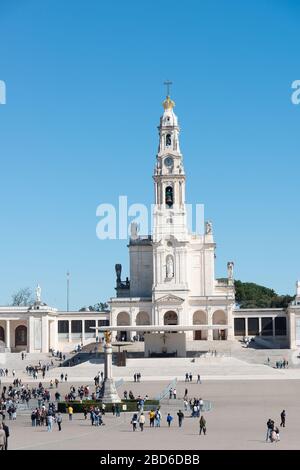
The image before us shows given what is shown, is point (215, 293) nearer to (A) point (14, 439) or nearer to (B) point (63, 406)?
(B) point (63, 406)

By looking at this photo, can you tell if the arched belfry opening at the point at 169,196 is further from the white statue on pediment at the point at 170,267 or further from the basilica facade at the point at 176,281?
the white statue on pediment at the point at 170,267

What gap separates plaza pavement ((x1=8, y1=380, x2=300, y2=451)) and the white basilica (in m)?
42.6

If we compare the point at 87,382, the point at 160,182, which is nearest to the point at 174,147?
the point at 160,182

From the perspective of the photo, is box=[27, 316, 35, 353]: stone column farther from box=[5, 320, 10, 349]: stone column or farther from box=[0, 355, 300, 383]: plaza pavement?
box=[0, 355, 300, 383]: plaza pavement

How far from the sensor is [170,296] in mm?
99062

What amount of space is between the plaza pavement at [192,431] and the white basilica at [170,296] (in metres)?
42.6

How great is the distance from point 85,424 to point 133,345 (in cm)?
4950

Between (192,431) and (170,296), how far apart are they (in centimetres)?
6061

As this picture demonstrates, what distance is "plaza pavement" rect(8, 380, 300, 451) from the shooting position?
111 feet

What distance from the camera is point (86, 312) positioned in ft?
346

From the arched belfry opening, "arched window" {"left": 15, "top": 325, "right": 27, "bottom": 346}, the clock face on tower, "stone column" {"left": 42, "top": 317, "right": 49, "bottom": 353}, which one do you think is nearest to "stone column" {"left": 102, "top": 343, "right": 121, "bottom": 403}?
"stone column" {"left": 42, "top": 317, "right": 49, "bottom": 353}

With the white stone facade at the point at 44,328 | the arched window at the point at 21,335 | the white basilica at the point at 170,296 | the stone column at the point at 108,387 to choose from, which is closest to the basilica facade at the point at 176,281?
the white basilica at the point at 170,296

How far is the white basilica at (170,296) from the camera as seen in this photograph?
9925 centimetres
